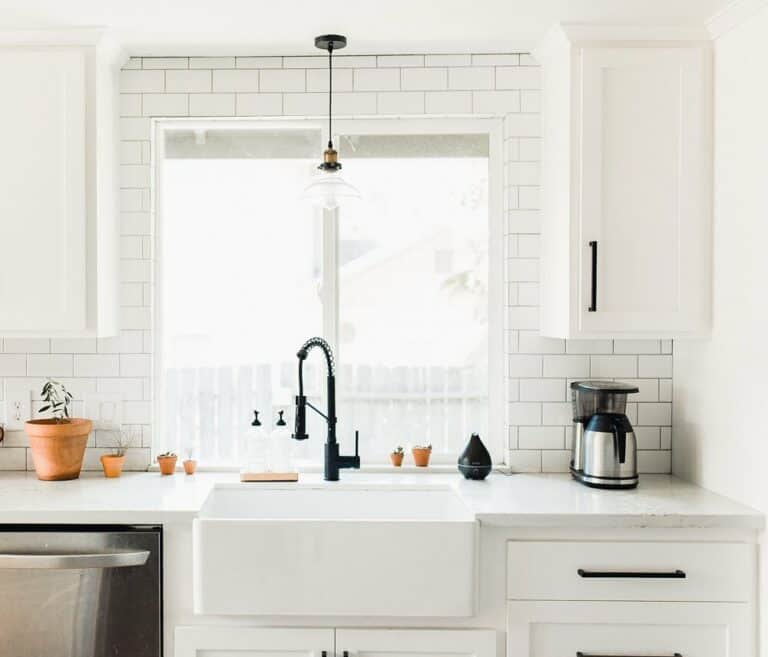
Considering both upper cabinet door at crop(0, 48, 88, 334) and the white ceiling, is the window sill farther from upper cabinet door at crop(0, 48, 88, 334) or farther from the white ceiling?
the white ceiling

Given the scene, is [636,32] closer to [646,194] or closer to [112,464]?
[646,194]

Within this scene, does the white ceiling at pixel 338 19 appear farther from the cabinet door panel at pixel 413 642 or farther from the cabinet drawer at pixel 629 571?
the cabinet door panel at pixel 413 642

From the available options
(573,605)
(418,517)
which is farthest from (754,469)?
(418,517)

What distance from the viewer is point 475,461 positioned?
102 inches

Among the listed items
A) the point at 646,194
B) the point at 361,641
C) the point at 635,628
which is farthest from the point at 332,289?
the point at 635,628

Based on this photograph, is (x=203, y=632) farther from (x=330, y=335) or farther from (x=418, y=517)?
(x=330, y=335)

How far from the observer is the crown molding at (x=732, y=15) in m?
2.17

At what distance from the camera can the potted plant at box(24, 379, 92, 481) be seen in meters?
2.57

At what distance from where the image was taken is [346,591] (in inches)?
82.9

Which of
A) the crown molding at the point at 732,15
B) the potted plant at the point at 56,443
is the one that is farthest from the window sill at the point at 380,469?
the crown molding at the point at 732,15

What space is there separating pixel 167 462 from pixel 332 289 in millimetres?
838

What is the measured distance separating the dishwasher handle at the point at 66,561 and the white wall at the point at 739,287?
Answer: 1.73 metres

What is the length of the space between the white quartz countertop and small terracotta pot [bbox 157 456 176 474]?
1.2 inches

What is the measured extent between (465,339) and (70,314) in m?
1.35
